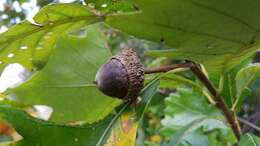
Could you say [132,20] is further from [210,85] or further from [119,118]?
[210,85]

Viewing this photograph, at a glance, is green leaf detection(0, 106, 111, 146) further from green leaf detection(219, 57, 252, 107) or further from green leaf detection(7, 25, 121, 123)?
green leaf detection(219, 57, 252, 107)

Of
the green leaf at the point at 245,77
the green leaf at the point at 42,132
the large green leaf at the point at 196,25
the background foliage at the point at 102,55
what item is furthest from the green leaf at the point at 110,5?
the green leaf at the point at 245,77

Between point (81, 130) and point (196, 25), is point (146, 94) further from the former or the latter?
point (196, 25)

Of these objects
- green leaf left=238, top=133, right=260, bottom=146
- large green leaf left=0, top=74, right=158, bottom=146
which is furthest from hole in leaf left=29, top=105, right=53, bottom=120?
green leaf left=238, top=133, right=260, bottom=146

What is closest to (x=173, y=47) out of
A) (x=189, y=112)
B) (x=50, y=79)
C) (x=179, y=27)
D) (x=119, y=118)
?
(x=179, y=27)

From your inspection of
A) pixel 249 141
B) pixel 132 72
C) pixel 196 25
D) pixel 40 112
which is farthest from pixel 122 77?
pixel 40 112

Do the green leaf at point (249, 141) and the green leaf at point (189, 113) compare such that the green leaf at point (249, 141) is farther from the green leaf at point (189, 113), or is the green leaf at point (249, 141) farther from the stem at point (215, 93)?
the green leaf at point (189, 113)
